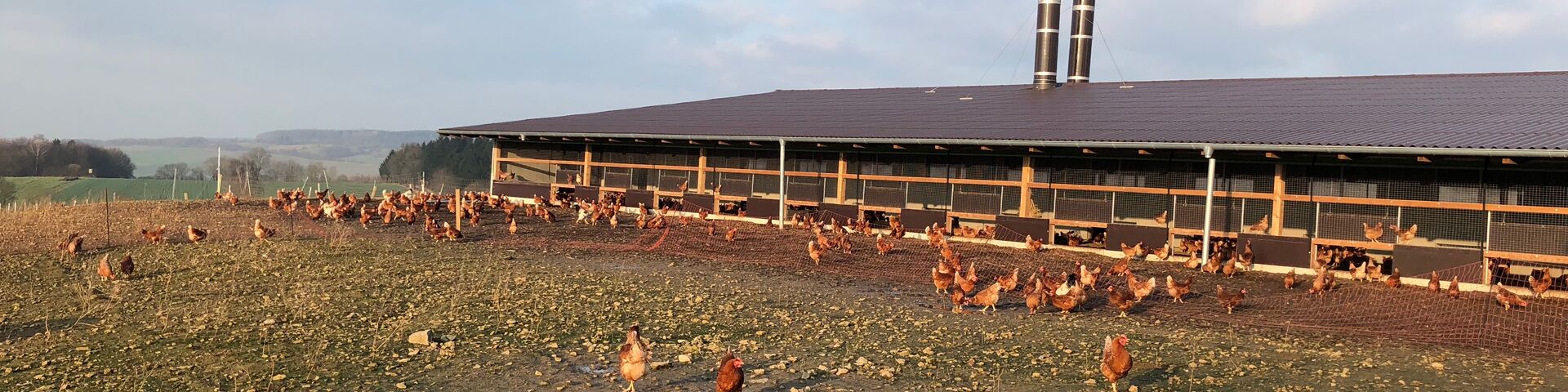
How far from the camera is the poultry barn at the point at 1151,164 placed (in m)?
14.9

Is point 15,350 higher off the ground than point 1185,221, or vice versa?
point 1185,221

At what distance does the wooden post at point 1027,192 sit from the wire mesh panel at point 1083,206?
0.54 metres

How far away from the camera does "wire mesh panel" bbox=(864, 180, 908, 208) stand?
21328 millimetres

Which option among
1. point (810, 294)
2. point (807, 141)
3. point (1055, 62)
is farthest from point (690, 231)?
point (1055, 62)

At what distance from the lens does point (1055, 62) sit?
29812 millimetres

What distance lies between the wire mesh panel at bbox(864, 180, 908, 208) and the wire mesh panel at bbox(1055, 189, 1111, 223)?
3.31 meters

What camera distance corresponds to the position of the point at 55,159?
74.1 metres

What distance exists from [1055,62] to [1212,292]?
53.5 feet

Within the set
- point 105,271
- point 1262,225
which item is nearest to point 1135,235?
point 1262,225

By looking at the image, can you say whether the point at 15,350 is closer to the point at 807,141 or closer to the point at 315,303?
the point at 315,303

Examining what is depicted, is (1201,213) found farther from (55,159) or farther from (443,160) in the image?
(55,159)

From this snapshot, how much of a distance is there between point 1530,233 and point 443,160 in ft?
226

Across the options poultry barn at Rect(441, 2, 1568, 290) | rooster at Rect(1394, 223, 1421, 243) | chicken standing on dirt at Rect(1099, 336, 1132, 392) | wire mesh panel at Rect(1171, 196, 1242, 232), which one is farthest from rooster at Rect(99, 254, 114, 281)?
rooster at Rect(1394, 223, 1421, 243)

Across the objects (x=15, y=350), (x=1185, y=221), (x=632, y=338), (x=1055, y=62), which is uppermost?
(x=1055, y=62)
